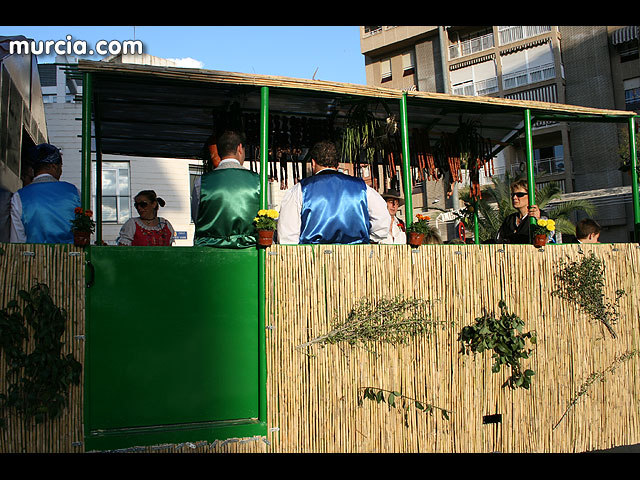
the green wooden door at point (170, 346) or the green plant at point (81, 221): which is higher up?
the green plant at point (81, 221)

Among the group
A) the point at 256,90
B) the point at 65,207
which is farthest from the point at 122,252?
the point at 256,90

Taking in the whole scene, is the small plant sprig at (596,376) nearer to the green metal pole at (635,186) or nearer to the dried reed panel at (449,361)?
the dried reed panel at (449,361)

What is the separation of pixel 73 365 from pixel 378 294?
2273mm

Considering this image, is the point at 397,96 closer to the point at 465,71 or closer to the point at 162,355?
the point at 162,355

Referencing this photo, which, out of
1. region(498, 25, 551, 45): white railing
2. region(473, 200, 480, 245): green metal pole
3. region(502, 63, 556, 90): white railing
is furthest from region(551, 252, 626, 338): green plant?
region(498, 25, 551, 45): white railing

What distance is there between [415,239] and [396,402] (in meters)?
1.32

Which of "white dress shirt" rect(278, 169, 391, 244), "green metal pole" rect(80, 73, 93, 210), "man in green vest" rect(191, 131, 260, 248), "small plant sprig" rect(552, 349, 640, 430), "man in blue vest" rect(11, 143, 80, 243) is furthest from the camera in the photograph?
"small plant sprig" rect(552, 349, 640, 430)

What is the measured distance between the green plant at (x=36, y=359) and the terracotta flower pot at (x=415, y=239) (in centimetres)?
268

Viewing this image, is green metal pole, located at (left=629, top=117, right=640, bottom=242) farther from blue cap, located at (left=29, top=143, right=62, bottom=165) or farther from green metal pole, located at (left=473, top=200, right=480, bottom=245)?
blue cap, located at (left=29, top=143, right=62, bottom=165)

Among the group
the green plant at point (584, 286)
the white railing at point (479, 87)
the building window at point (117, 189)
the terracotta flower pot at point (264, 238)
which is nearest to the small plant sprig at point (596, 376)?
the green plant at point (584, 286)

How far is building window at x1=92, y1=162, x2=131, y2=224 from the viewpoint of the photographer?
56.4 ft

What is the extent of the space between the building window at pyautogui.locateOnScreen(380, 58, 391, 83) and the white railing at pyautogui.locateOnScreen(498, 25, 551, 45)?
Result: 755 centimetres

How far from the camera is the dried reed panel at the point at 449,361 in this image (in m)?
4.48

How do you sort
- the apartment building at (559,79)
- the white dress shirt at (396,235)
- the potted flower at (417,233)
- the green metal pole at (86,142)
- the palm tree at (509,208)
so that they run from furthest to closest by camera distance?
the apartment building at (559,79)
the palm tree at (509,208)
the white dress shirt at (396,235)
the potted flower at (417,233)
the green metal pole at (86,142)
